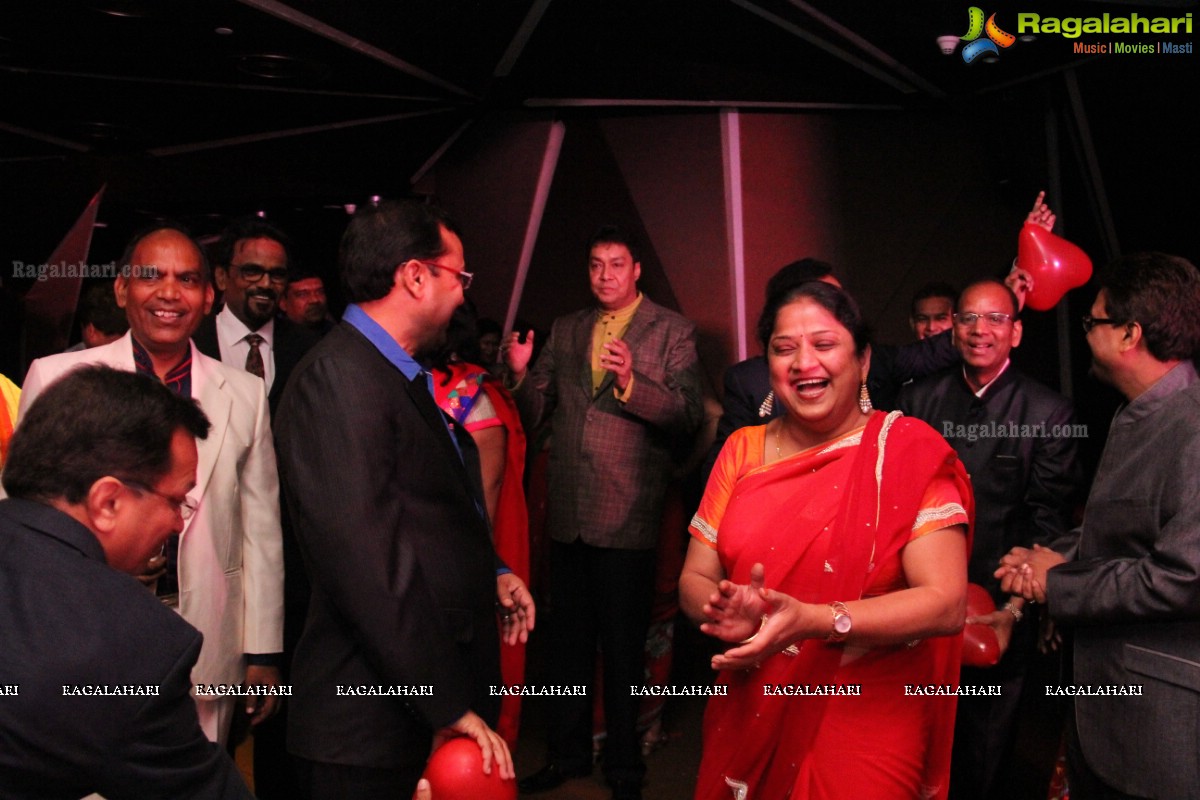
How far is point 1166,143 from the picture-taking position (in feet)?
12.4

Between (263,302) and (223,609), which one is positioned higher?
(263,302)

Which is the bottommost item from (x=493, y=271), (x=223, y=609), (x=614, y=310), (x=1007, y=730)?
(x=1007, y=730)

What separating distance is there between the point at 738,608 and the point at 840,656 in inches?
17.0

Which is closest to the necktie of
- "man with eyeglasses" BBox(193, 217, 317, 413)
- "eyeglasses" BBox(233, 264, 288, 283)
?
"man with eyeglasses" BBox(193, 217, 317, 413)

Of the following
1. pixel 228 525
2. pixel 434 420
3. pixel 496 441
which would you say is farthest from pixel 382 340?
pixel 496 441

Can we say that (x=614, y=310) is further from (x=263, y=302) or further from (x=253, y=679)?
(x=253, y=679)

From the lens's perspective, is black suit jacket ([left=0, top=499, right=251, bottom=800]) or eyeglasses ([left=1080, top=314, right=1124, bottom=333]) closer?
black suit jacket ([left=0, top=499, right=251, bottom=800])

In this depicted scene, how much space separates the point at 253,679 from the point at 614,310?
196cm

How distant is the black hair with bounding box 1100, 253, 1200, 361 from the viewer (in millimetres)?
2199

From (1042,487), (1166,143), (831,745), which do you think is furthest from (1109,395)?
(831,745)

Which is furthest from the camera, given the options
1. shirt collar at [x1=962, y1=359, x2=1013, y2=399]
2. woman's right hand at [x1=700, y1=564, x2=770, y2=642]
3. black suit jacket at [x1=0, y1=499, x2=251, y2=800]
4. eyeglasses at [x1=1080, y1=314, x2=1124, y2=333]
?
shirt collar at [x1=962, y1=359, x2=1013, y2=399]

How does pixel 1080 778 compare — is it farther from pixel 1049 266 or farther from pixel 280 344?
pixel 280 344

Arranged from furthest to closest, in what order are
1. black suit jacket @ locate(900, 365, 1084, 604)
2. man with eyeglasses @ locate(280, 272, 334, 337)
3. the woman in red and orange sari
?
man with eyeglasses @ locate(280, 272, 334, 337), black suit jacket @ locate(900, 365, 1084, 604), the woman in red and orange sari

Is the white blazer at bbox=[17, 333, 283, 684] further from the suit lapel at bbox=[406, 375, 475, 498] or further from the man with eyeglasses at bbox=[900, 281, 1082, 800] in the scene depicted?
the man with eyeglasses at bbox=[900, 281, 1082, 800]
